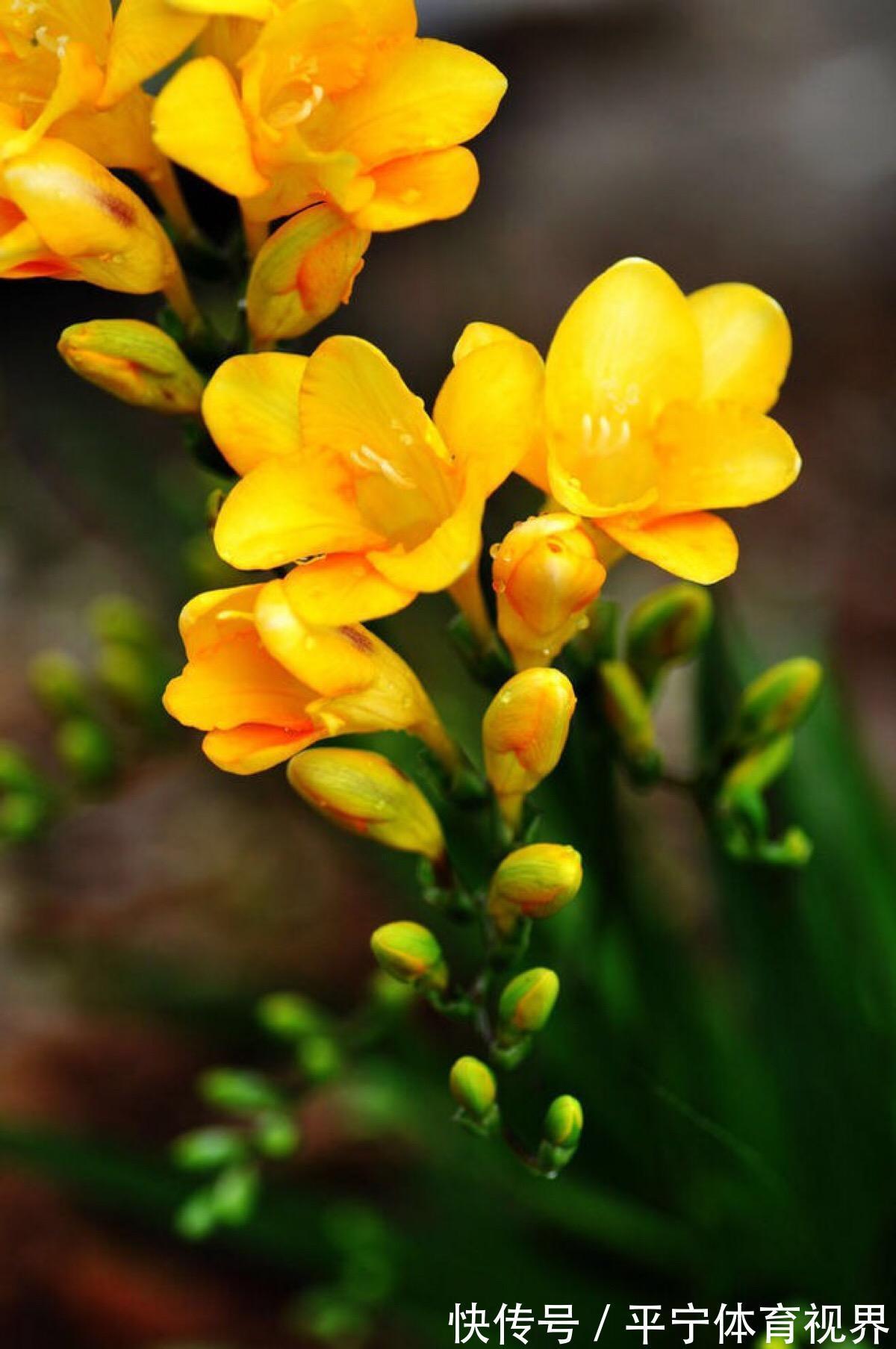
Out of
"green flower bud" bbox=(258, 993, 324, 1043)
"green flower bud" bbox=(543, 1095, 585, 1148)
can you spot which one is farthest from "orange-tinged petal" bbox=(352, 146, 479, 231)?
"green flower bud" bbox=(258, 993, 324, 1043)

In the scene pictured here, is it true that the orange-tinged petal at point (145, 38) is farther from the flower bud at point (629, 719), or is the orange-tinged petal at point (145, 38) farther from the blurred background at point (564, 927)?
the blurred background at point (564, 927)

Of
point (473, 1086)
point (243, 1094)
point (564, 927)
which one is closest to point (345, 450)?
point (473, 1086)

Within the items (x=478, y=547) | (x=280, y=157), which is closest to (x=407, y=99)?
(x=280, y=157)

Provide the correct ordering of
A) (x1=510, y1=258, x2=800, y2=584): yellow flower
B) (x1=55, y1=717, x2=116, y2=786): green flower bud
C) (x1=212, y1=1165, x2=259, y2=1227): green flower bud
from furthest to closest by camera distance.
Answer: (x1=55, y1=717, x2=116, y2=786): green flower bud
(x1=212, y1=1165, x2=259, y2=1227): green flower bud
(x1=510, y1=258, x2=800, y2=584): yellow flower

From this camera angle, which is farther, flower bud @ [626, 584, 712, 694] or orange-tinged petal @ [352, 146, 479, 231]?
flower bud @ [626, 584, 712, 694]

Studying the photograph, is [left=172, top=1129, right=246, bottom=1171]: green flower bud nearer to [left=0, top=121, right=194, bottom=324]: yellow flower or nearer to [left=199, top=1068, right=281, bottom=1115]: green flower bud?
[left=199, top=1068, right=281, bottom=1115]: green flower bud

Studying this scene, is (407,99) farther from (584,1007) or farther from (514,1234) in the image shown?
(514,1234)

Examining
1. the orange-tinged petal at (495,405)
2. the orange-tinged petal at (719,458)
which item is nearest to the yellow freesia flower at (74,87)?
the orange-tinged petal at (495,405)

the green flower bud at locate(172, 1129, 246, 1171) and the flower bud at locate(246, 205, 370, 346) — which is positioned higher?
the flower bud at locate(246, 205, 370, 346)
